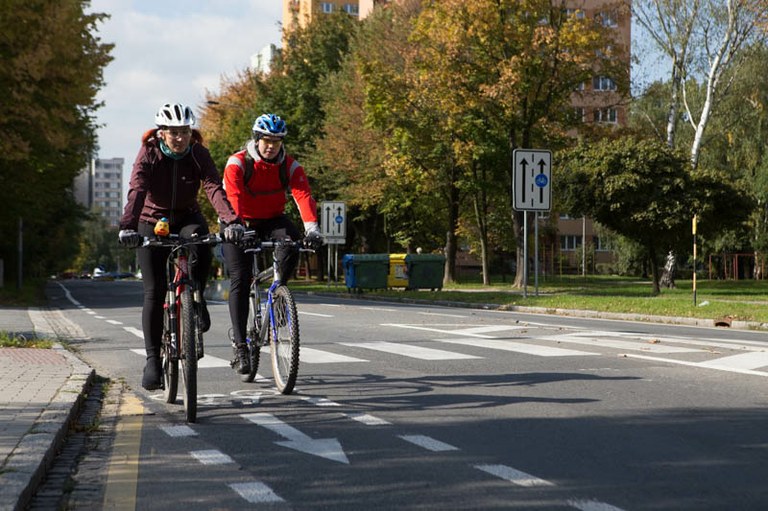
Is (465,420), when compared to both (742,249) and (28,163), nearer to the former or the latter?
(28,163)

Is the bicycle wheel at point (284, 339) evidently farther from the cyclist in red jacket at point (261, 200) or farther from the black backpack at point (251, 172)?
the black backpack at point (251, 172)

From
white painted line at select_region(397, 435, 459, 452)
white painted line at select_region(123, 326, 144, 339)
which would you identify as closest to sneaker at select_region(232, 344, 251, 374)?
A: white painted line at select_region(397, 435, 459, 452)

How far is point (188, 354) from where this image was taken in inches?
269

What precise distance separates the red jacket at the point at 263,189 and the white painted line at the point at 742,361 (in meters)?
4.21

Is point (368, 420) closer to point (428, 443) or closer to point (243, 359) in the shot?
point (428, 443)

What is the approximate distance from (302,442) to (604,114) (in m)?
34.2

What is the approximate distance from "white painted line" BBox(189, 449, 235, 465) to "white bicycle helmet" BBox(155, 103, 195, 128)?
2.35m

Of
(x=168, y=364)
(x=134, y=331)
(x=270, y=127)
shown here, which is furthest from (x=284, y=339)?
(x=134, y=331)

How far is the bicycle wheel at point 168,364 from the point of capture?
7.35 meters

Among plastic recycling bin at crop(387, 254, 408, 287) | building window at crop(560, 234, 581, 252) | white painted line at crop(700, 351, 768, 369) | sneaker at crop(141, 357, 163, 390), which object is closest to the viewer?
sneaker at crop(141, 357, 163, 390)

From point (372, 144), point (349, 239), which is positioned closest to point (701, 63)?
point (372, 144)

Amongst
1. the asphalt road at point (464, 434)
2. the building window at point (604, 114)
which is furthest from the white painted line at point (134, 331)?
the building window at point (604, 114)

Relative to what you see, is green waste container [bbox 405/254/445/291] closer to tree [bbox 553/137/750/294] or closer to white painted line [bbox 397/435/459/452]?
tree [bbox 553/137/750/294]

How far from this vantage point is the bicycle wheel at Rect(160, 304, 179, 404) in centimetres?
735
